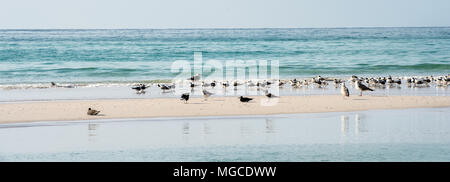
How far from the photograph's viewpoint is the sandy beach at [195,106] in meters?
15.3

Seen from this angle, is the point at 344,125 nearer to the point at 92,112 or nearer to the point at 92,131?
the point at 92,131

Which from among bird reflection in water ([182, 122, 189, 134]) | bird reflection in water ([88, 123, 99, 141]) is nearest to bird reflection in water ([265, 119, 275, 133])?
bird reflection in water ([182, 122, 189, 134])

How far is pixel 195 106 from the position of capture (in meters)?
17.0

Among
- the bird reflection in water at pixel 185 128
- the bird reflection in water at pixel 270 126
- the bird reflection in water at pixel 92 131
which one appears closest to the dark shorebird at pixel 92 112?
the bird reflection in water at pixel 92 131

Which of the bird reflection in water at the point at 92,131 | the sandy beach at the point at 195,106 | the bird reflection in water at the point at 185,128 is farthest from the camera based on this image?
the sandy beach at the point at 195,106

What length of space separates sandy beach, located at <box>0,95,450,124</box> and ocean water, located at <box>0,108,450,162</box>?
92 centimetres

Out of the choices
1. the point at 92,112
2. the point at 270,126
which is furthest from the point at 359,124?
the point at 92,112

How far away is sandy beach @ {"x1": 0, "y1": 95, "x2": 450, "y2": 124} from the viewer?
603 inches

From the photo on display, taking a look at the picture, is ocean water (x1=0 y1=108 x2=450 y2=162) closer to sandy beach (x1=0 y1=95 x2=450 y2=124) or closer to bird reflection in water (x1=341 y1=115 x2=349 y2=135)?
bird reflection in water (x1=341 y1=115 x2=349 y2=135)

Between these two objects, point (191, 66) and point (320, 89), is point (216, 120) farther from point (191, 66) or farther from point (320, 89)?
point (191, 66)

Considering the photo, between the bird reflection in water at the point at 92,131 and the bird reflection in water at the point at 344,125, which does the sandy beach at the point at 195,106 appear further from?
the bird reflection in water at the point at 344,125

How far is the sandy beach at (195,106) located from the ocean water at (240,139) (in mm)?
919
